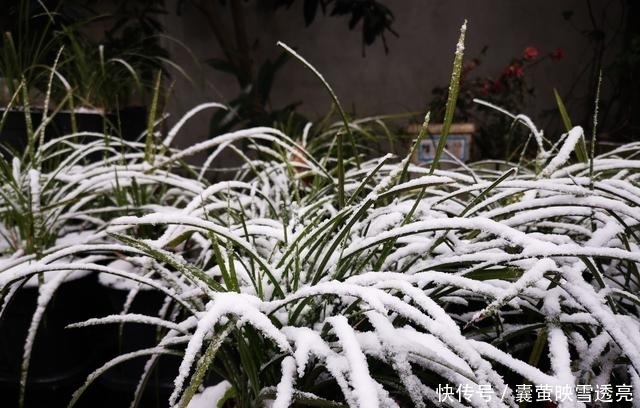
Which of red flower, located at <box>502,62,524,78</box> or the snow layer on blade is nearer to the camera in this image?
the snow layer on blade

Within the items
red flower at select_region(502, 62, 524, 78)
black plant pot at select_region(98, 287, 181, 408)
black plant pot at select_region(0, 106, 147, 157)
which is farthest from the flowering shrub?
black plant pot at select_region(98, 287, 181, 408)

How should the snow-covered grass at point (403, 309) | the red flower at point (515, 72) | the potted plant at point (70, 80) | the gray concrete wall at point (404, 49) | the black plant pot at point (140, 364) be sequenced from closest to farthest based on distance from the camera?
the snow-covered grass at point (403, 309) < the black plant pot at point (140, 364) < the potted plant at point (70, 80) < the red flower at point (515, 72) < the gray concrete wall at point (404, 49)

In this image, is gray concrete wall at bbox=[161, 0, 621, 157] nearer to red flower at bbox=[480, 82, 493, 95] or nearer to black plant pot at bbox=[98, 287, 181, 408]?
red flower at bbox=[480, 82, 493, 95]

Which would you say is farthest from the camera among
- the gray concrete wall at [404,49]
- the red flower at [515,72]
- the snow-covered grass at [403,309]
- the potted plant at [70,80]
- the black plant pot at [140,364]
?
the gray concrete wall at [404,49]

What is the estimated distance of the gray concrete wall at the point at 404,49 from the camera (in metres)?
2.60

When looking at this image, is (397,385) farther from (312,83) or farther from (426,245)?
(312,83)

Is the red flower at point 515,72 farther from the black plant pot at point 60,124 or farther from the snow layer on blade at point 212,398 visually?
the snow layer on blade at point 212,398

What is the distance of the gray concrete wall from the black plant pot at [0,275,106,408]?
6.19 feet

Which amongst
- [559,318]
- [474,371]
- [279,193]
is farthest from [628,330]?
[279,193]

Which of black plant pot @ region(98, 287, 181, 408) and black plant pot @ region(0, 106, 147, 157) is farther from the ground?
black plant pot @ region(0, 106, 147, 157)

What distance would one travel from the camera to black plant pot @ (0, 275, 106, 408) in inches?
31.3

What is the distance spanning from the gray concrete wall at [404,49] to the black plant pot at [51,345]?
1.89 metres

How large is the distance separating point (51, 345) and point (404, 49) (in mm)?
2303

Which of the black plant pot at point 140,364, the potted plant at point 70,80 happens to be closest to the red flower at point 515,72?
the potted plant at point 70,80
